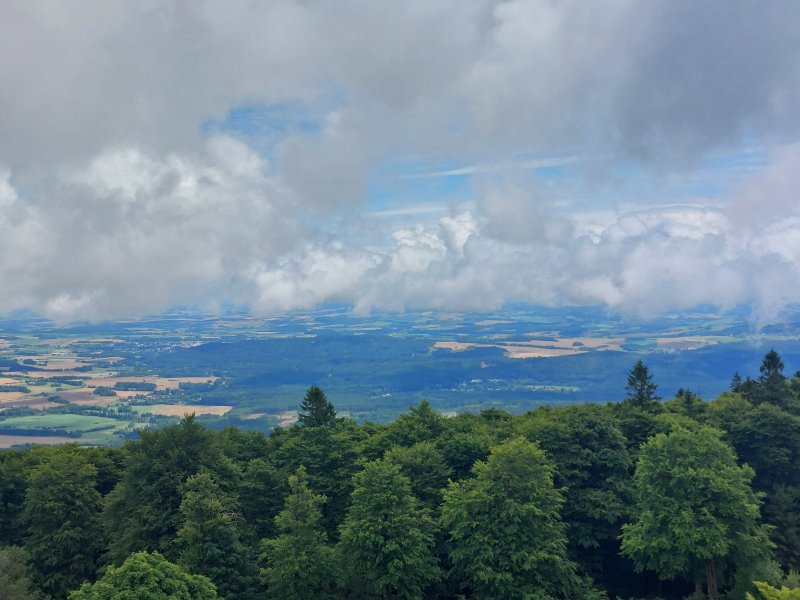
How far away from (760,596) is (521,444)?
19327 mm

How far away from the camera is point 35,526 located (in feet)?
148

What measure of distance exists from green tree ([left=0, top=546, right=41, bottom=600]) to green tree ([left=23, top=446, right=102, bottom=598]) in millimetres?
1782

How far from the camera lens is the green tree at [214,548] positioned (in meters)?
36.6

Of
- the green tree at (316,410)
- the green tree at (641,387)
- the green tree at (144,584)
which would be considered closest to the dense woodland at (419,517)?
the green tree at (144,584)

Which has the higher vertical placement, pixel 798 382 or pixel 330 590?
pixel 798 382

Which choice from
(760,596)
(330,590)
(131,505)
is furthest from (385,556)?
(760,596)

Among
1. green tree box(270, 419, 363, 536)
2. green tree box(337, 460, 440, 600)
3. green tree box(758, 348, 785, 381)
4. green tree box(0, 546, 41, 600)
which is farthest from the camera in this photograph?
green tree box(758, 348, 785, 381)

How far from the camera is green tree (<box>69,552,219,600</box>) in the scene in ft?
90.4

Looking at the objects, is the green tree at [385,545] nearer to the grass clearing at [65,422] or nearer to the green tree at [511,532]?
the green tree at [511,532]

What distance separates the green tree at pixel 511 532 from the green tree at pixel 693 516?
6783mm

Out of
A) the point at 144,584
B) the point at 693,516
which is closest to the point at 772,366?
the point at 693,516

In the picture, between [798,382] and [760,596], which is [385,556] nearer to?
[760,596]

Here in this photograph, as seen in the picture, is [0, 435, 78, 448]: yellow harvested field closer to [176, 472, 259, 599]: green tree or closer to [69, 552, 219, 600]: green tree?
[176, 472, 259, 599]: green tree

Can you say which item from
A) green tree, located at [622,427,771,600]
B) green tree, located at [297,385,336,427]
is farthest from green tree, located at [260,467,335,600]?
green tree, located at [622,427,771,600]
